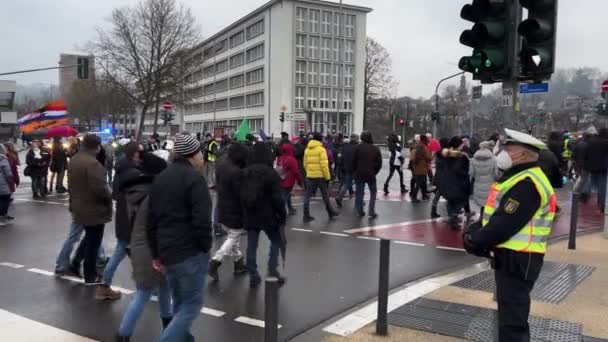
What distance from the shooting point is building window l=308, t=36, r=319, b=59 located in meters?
71.2

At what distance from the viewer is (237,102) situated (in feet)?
280

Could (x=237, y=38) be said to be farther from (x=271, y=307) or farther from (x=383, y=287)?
(x=271, y=307)

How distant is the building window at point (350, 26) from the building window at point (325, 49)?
282 cm

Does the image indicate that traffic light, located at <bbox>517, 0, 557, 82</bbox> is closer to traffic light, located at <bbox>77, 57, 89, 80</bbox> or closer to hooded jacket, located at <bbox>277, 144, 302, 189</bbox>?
hooded jacket, located at <bbox>277, 144, 302, 189</bbox>

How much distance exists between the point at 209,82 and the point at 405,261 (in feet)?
309

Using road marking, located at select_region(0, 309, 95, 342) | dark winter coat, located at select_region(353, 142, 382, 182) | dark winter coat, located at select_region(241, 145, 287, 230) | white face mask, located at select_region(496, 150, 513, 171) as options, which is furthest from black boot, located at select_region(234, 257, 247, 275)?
dark winter coat, located at select_region(353, 142, 382, 182)

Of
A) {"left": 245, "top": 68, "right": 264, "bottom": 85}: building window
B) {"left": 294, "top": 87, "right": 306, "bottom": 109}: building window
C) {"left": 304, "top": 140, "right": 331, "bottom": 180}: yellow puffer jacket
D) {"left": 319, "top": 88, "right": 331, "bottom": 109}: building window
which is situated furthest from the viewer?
{"left": 245, "top": 68, "right": 264, "bottom": 85}: building window

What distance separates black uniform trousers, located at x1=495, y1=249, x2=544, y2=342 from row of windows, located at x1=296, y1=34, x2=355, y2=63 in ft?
226

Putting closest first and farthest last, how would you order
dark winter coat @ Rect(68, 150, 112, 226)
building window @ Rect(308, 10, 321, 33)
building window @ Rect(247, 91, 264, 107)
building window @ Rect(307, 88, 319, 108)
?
1. dark winter coat @ Rect(68, 150, 112, 226)
2. building window @ Rect(308, 10, 321, 33)
3. building window @ Rect(307, 88, 319, 108)
4. building window @ Rect(247, 91, 264, 107)

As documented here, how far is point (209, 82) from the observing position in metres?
98.1

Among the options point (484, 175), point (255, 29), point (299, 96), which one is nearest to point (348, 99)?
point (299, 96)

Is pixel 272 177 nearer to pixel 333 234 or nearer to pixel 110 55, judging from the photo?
pixel 333 234

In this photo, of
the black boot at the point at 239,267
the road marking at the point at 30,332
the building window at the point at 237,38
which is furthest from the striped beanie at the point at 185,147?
the building window at the point at 237,38

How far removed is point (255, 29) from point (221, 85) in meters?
17.6
